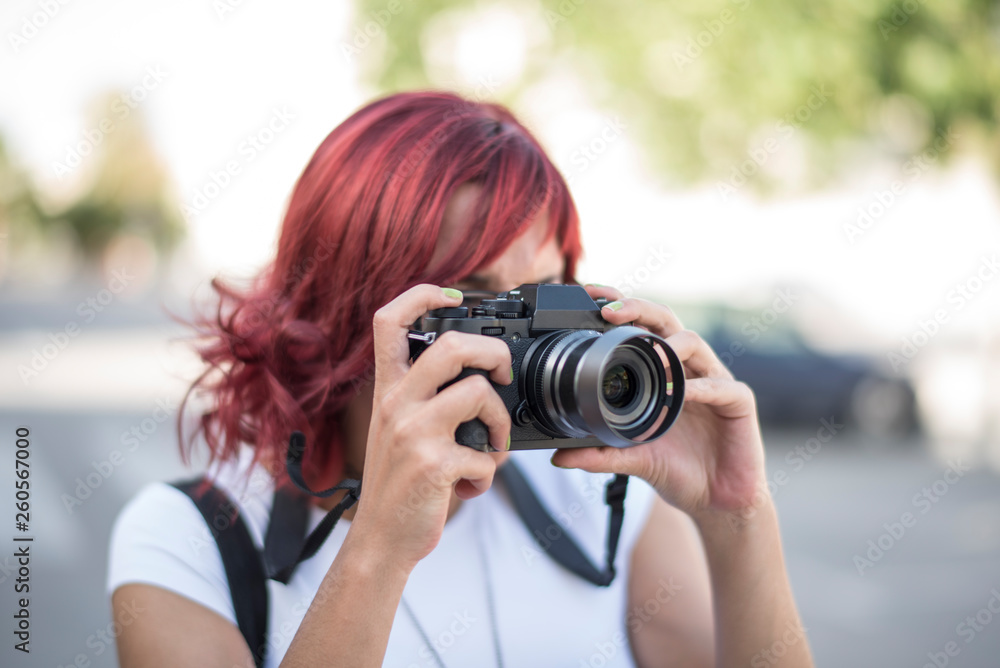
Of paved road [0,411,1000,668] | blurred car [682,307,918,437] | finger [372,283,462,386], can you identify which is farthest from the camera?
blurred car [682,307,918,437]

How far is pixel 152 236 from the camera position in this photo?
4581cm

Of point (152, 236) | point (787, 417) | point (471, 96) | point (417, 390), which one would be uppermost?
point (471, 96)

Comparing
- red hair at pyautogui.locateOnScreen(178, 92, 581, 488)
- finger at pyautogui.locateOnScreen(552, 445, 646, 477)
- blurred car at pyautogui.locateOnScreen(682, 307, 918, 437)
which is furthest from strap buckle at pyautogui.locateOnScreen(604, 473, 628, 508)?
blurred car at pyautogui.locateOnScreen(682, 307, 918, 437)

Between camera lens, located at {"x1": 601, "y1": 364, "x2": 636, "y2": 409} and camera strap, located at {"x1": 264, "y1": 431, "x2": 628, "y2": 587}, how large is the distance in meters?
0.33

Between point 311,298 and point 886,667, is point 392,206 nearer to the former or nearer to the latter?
point 311,298

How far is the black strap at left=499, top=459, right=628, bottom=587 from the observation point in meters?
1.64

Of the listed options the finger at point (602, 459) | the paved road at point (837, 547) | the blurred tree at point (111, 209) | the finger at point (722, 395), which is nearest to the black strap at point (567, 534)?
the finger at point (602, 459)

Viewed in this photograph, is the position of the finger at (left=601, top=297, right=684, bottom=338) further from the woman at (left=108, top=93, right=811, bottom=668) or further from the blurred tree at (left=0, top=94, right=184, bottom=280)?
the blurred tree at (left=0, top=94, right=184, bottom=280)

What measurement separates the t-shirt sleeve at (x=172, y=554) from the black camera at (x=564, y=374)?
1.86 feet

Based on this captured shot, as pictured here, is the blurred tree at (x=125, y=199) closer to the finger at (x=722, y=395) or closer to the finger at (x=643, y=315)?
the finger at (x=643, y=315)

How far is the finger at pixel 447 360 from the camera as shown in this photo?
128 centimetres

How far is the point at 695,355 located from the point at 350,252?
0.76m

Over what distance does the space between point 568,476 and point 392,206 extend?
0.75 meters

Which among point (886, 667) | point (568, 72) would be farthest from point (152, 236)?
point (886, 667)
